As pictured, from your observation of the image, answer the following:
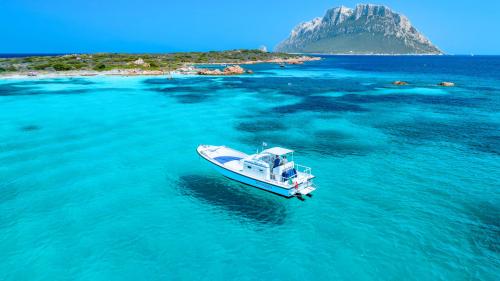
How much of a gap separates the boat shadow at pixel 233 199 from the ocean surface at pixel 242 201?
17 cm

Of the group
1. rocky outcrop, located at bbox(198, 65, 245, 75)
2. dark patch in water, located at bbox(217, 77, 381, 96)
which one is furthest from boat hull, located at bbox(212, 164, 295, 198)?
rocky outcrop, located at bbox(198, 65, 245, 75)

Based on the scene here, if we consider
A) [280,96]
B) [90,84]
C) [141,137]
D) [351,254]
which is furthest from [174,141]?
[90,84]

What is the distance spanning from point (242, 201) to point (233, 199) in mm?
859

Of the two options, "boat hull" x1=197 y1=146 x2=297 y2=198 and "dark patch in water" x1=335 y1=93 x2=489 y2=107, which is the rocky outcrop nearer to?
"dark patch in water" x1=335 y1=93 x2=489 y2=107

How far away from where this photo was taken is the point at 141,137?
153ft

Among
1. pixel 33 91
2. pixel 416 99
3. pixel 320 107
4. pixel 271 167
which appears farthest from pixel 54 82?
pixel 416 99

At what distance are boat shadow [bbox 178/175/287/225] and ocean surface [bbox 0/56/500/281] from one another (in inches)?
6.7

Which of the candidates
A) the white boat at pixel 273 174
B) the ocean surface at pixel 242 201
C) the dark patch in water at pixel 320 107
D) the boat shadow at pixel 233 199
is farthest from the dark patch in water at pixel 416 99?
the boat shadow at pixel 233 199

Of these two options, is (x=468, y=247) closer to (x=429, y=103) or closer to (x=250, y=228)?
(x=250, y=228)

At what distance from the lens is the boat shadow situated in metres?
26.0

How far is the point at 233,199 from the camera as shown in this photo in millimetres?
28438

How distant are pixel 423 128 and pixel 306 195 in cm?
3316

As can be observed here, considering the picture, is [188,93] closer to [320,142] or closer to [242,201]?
[320,142]

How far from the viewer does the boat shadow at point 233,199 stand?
25984 mm
